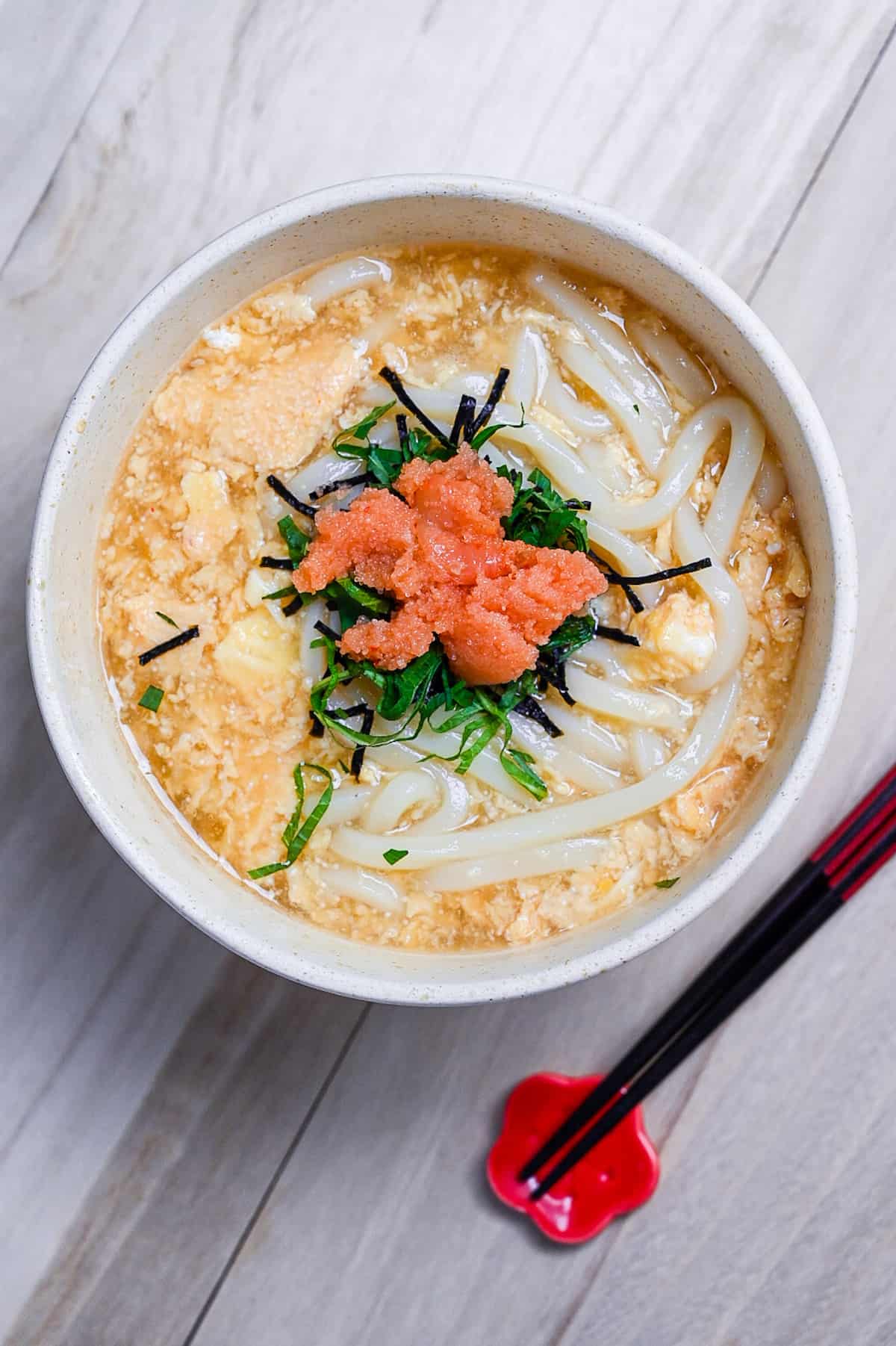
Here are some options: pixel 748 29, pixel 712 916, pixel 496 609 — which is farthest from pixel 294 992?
pixel 748 29

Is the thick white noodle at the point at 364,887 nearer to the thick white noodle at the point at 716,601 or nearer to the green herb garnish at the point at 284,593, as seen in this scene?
the green herb garnish at the point at 284,593

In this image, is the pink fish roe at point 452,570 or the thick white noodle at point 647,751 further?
the thick white noodle at point 647,751

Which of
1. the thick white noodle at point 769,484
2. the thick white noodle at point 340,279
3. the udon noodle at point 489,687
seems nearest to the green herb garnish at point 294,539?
the udon noodle at point 489,687

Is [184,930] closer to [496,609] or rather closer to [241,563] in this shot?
[241,563]

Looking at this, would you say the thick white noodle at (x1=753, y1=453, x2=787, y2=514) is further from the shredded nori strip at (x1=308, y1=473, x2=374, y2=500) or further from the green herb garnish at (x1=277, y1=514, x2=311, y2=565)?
the green herb garnish at (x1=277, y1=514, x2=311, y2=565)

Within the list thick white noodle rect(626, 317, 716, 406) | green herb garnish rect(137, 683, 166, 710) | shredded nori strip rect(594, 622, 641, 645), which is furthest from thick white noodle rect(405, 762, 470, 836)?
thick white noodle rect(626, 317, 716, 406)
